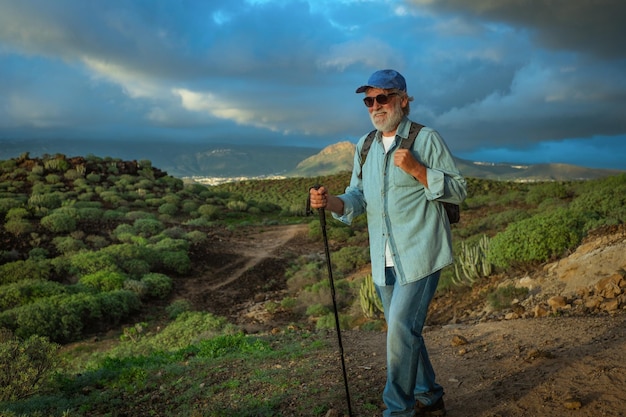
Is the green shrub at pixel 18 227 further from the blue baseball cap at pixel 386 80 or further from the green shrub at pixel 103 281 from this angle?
the blue baseball cap at pixel 386 80

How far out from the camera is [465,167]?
184 m

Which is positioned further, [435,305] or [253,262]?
[253,262]

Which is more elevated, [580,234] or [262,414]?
[580,234]

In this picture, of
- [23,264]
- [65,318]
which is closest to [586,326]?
[65,318]

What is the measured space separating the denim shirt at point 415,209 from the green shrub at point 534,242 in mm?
6718

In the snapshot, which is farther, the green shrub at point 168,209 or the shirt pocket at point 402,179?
the green shrub at point 168,209

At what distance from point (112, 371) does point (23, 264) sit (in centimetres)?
1008

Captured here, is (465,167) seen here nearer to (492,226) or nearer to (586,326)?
(492,226)

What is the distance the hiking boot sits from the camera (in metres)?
3.63

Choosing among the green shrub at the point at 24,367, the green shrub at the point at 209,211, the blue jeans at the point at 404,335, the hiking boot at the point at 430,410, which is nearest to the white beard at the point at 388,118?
the blue jeans at the point at 404,335

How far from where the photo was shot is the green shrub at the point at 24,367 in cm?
518

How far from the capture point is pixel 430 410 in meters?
3.66

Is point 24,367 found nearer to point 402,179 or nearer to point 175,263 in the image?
point 402,179

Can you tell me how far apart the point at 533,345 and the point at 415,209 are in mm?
2964
